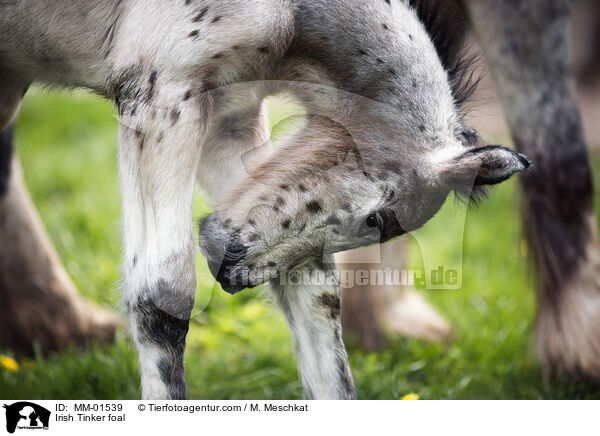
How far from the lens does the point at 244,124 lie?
6.74ft

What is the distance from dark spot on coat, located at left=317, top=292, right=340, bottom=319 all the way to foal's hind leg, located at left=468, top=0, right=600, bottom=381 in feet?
3.50

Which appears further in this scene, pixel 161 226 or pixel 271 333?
pixel 271 333

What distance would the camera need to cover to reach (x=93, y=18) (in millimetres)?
1924

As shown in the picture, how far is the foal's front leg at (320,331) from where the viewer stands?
Result: 6.76ft

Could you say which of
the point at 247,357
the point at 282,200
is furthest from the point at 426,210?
the point at 247,357

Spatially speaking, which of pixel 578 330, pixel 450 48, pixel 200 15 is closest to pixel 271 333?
pixel 578 330

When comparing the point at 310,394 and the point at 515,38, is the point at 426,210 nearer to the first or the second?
the point at 310,394

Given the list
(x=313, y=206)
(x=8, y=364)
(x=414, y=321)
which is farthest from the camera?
(x=414, y=321)

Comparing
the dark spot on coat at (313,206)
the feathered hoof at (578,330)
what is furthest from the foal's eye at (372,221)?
the feathered hoof at (578,330)

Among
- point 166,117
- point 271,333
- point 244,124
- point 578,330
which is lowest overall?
point 271,333

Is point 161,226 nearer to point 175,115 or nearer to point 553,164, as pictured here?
point 175,115
